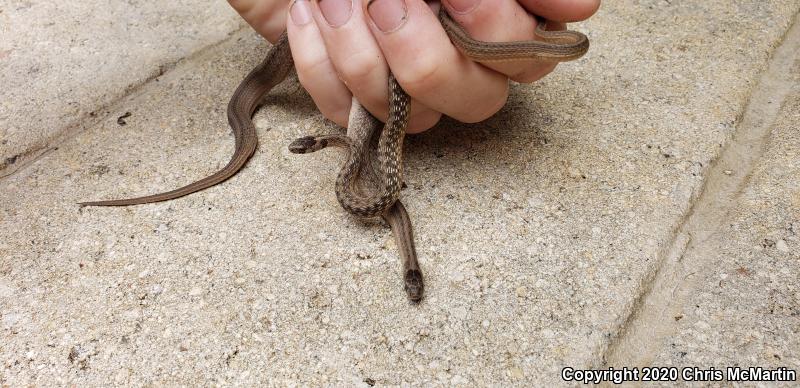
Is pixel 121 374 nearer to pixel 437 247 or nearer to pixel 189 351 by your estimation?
pixel 189 351

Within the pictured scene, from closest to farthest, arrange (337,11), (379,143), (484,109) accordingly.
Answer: (337,11), (484,109), (379,143)

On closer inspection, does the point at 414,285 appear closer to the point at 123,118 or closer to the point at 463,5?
the point at 463,5

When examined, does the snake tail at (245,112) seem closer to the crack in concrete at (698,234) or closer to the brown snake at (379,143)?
the brown snake at (379,143)

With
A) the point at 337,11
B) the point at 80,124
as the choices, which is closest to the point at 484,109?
A: the point at 337,11

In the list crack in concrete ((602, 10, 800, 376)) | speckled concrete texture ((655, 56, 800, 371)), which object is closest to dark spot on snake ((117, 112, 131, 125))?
crack in concrete ((602, 10, 800, 376))

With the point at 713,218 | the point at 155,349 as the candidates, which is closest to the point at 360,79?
the point at 155,349

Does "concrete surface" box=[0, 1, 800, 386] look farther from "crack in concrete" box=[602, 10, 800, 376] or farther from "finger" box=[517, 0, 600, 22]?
"finger" box=[517, 0, 600, 22]
